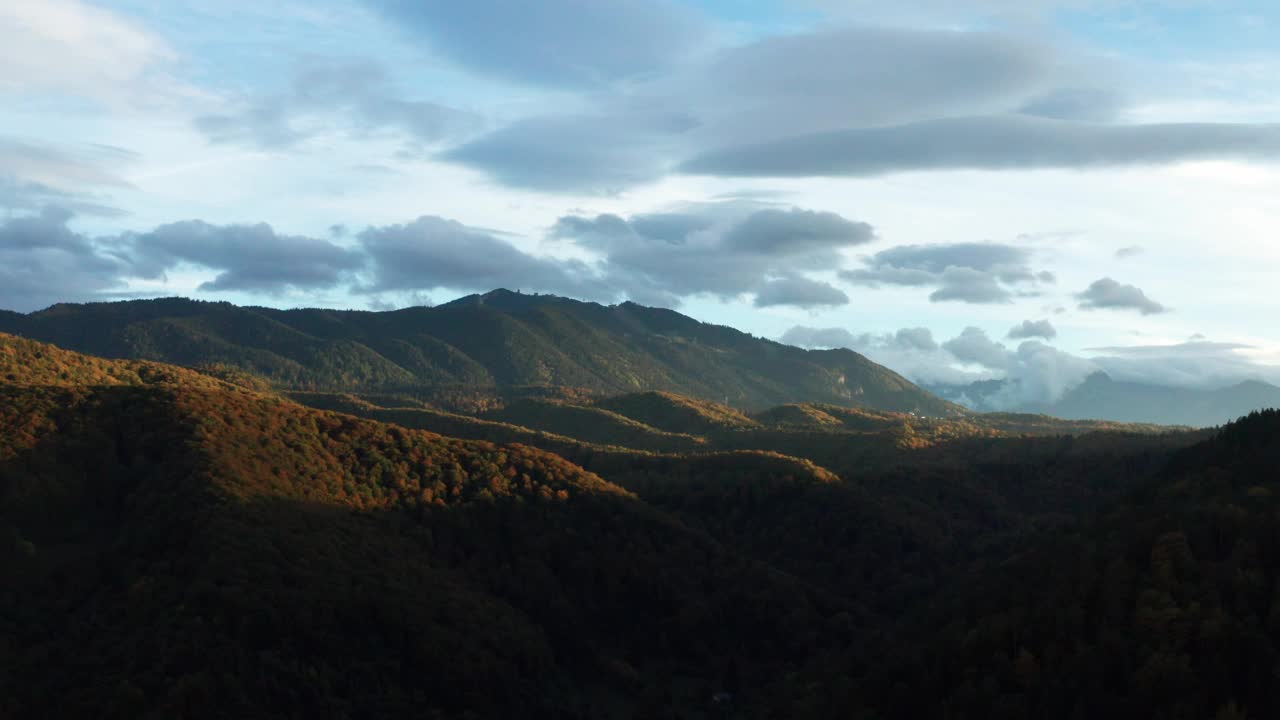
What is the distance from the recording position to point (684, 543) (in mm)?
159500

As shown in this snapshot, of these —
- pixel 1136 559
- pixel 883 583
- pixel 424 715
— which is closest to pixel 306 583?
pixel 424 715

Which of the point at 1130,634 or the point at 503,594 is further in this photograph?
the point at 503,594

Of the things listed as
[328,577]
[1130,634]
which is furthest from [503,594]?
[1130,634]

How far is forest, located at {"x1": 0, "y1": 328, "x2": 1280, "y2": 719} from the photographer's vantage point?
6844cm

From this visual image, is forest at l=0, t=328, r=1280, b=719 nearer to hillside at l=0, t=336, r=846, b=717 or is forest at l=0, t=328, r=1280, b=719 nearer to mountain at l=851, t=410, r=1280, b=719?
mountain at l=851, t=410, r=1280, b=719

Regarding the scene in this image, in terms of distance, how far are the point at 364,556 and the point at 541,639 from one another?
26.7 m

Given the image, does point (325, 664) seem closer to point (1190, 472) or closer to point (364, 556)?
point (364, 556)

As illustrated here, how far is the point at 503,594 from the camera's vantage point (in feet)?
429

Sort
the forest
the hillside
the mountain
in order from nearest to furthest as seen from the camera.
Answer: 1. the mountain
2. the forest
3. the hillside

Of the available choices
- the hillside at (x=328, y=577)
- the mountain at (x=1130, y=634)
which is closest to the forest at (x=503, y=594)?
the mountain at (x=1130, y=634)

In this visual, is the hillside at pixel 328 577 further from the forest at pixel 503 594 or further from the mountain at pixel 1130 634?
the mountain at pixel 1130 634

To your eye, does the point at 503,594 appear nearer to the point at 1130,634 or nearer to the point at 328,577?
the point at 328,577

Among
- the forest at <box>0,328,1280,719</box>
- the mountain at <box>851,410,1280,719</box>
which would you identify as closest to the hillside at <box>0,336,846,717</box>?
the forest at <box>0,328,1280,719</box>

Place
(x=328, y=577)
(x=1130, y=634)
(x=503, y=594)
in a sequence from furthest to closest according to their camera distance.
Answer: (x=503, y=594)
(x=328, y=577)
(x=1130, y=634)
